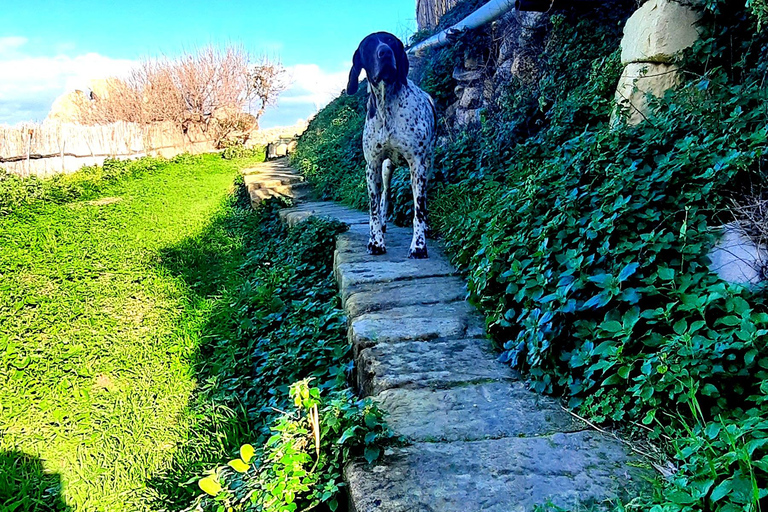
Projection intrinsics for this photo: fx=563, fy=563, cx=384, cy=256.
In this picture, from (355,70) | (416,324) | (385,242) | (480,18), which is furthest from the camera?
(480,18)

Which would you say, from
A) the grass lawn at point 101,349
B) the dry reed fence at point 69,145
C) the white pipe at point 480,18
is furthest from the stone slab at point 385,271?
the dry reed fence at point 69,145

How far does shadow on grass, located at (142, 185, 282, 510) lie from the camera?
2.62 m

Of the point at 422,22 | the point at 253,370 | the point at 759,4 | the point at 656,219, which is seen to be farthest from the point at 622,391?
the point at 422,22

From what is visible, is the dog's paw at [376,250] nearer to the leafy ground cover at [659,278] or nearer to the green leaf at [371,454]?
the leafy ground cover at [659,278]

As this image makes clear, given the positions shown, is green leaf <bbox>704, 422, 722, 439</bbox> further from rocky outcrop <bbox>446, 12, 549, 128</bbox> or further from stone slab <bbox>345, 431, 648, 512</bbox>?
rocky outcrop <bbox>446, 12, 549, 128</bbox>

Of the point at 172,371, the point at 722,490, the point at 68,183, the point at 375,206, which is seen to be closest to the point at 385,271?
the point at 375,206

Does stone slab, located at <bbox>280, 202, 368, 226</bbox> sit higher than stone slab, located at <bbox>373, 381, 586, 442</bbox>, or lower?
higher

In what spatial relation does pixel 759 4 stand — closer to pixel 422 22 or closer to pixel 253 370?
pixel 253 370

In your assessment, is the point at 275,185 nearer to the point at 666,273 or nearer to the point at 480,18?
the point at 480,18

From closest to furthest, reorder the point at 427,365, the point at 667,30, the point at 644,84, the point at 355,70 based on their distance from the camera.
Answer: the point at 427,365
the point at 667,30
the point at 644,84
the point at 355,70

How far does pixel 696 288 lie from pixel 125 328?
3.91 m

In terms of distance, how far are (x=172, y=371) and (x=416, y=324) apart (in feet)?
6.08

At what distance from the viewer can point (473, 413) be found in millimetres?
2010

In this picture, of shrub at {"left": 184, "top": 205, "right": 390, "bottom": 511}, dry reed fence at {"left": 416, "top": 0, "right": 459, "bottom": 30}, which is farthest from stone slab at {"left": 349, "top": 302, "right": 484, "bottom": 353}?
dry reed fence at {"left": 416, "top": 0, "right": 459, "bottom": 30}
